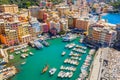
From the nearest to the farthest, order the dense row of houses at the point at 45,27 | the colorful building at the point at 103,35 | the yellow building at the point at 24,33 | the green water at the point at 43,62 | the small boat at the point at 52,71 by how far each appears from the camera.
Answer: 1. the green water at the point at 43,62
2. the small boat at the point at 52,71
3. the colorful building at the point at 103,35
4. the dense row of houses at the point at 45,27
5. the yellow building at the point at 24,33

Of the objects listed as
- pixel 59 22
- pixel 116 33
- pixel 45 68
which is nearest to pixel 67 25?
pixel 59 22

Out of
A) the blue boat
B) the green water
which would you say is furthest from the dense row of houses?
the green water

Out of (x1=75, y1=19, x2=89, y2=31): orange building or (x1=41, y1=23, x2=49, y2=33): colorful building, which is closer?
(x1=41, y1=23, x2=49, y2=33): colorful building

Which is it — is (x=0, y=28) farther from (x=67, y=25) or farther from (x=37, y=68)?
(x=67, y=25)

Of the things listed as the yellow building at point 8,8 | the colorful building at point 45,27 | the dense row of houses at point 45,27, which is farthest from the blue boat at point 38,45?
the yellow building at point 8,8

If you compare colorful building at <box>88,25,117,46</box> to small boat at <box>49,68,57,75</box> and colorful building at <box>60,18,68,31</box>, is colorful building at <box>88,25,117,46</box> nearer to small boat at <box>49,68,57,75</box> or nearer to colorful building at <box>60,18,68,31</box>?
colorful building at <box>60,18,68,31</box>

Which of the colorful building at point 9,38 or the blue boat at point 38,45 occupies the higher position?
the colorful building at point 9,38

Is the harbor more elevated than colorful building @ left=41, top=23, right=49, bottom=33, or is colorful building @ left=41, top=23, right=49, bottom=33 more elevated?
colorful building @ left=41, top=23, right=49, bottom=33

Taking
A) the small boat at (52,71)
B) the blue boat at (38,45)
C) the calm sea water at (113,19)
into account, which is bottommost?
the small boat at (52,71)

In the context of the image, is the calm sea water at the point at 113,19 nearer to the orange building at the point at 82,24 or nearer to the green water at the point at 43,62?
the orange building at the point at 82,24
